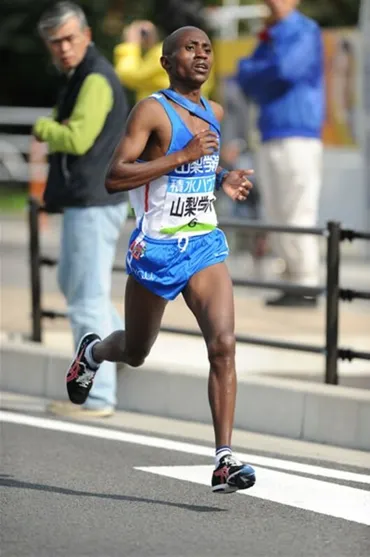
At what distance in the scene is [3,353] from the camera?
11141mm

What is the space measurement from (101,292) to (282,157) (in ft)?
12.9

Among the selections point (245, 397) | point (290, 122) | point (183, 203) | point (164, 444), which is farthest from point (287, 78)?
point (183, 203)

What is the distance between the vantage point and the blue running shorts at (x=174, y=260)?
7680 millimetres

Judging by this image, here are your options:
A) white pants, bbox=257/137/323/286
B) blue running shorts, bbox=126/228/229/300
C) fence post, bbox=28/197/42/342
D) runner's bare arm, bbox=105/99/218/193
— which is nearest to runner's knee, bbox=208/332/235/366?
blue running shorts, bbox=126/228/229/300

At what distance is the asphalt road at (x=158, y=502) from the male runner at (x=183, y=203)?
1.38ft

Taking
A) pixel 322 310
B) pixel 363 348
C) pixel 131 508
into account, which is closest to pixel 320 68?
pixel 322 310

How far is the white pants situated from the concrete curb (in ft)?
10.0

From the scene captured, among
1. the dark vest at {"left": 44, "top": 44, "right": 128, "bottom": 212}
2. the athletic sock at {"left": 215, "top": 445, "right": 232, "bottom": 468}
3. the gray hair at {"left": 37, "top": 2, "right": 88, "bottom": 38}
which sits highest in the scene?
the gray hair at {"left": 37, "top": 2, "right": 88, "bottom": 38}

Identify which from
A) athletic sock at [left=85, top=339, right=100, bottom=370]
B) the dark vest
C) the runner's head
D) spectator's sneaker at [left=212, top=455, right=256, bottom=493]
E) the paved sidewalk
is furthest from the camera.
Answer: the paved sidewalk

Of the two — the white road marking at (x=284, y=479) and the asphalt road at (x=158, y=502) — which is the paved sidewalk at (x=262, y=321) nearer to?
the white road marking at (x=284, y=479)

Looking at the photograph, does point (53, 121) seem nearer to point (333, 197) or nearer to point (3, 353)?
point (3, 353)

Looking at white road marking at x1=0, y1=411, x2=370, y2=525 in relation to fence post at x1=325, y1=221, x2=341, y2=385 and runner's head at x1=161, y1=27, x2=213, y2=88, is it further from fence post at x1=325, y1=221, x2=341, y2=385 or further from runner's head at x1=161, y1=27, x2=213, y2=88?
runner's head at x1=161, y1=27, x2=213, y2=88

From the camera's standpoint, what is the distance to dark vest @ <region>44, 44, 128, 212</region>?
9789mm

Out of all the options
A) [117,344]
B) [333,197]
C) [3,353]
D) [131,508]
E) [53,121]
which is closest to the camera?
[131,508]
